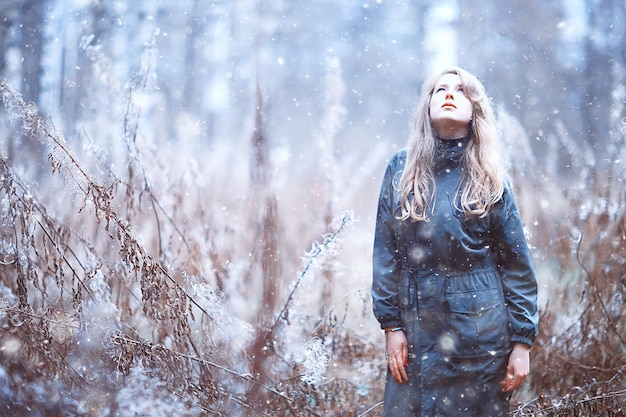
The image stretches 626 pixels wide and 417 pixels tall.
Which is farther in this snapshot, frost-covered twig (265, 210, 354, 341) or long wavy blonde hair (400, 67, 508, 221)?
frost-covered twig (265, 210, 354, 341)

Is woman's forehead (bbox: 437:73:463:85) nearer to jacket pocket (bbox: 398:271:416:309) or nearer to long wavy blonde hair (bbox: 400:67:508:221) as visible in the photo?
long wavy blonde hair (bbox: 400:67:508:221)

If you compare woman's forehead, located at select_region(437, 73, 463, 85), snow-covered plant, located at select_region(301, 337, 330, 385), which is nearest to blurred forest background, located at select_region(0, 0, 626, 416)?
snow-covered plant, located at select_region(301, 337, 330, 385)

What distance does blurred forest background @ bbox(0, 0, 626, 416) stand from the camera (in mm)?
2221

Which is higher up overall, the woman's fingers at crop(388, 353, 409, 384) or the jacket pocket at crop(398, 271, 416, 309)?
the jacket pocket at crop(398, 271, 416, 309)

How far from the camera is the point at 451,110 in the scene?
5.69ft

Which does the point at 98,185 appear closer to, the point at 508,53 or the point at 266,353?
the point at 266,353

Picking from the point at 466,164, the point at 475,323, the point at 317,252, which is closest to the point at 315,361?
the point at 317,252

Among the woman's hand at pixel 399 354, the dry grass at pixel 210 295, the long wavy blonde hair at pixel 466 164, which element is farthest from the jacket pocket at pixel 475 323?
the dry grass at pixel 210 295

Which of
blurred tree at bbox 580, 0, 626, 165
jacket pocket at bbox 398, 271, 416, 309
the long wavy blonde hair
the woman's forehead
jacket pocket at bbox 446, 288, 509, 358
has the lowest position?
jacket pocket at bbox 446, 288, 509, 358

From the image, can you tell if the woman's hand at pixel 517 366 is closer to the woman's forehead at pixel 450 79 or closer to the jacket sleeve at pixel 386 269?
the jacket sleeve at pixel 386 269

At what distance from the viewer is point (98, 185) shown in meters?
2.23

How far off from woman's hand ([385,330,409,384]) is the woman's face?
1.97ft

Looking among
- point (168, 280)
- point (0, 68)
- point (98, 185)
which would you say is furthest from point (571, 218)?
point (0, 68)

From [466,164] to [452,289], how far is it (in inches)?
14.7
